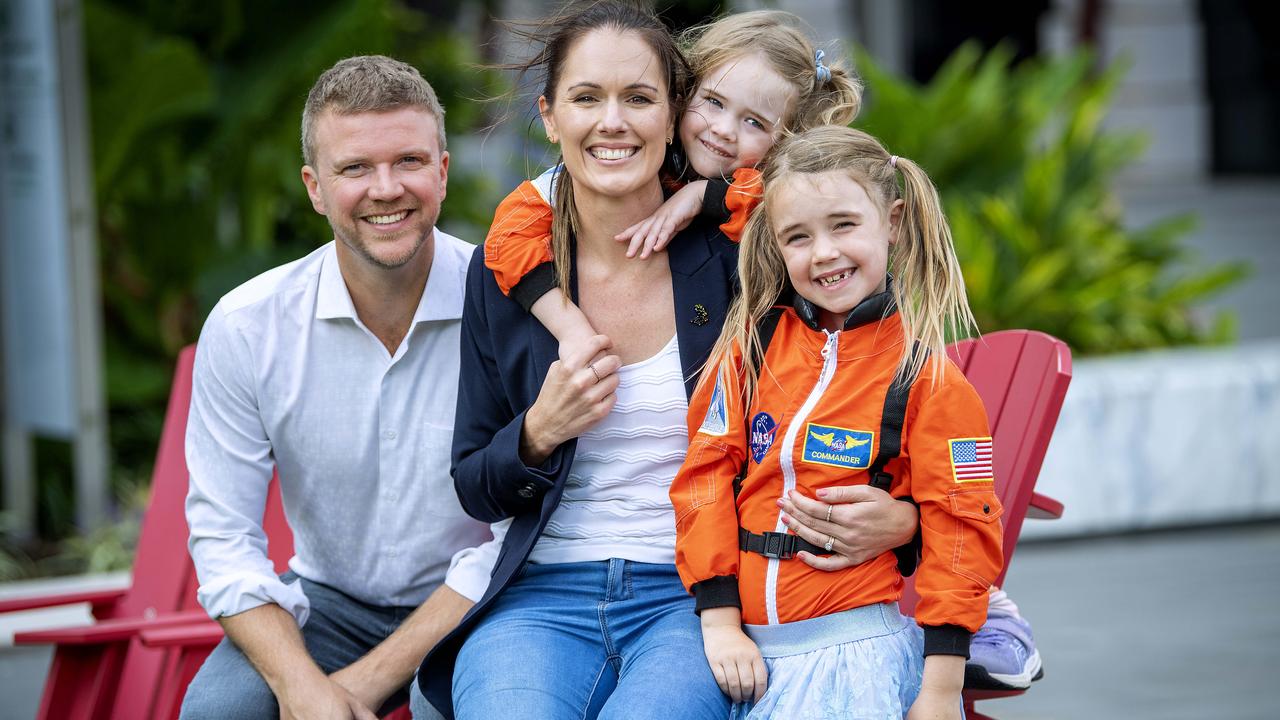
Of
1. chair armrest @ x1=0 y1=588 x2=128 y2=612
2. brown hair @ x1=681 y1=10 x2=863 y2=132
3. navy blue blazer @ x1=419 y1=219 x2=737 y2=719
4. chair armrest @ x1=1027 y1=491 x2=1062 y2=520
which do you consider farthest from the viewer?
chair armrest @ x1=0 y1=588 x2=128 y2=612

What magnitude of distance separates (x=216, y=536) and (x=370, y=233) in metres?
0.73

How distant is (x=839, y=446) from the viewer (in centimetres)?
247

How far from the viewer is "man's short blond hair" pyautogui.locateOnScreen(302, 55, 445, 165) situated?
2.87 m

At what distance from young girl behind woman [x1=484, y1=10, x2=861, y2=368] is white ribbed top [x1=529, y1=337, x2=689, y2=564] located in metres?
0.18

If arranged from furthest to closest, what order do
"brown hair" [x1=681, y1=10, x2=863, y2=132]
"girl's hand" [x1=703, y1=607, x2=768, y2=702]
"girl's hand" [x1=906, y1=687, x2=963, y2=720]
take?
"brown hair" [x1=681, y1=10, x2=863, y2=132] → "girl's hand" [x1=703, y1=607, x2=768, y2=702] → "girl's hand" [x1=906, y1=687, x2=963, y2=720]

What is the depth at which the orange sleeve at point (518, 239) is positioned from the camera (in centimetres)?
275

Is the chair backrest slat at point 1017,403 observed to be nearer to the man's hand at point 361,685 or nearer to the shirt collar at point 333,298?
the man's hand at point 361,685

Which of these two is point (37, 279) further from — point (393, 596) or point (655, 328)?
point (655, 328)

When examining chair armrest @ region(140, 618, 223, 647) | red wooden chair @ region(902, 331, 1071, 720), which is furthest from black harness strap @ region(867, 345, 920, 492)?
chair armrest @ region(140, 618, 223, 647)

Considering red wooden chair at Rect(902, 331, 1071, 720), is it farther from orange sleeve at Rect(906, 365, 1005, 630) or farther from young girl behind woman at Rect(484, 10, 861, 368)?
young girl behind woman at Rect(484, 10, 861, 368)

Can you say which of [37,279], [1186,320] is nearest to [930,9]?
[1186,320]

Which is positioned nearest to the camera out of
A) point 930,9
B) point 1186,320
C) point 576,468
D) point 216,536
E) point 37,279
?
point 576,468

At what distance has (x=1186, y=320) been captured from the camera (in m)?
7.89

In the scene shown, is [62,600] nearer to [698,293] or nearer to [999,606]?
[698,293]
